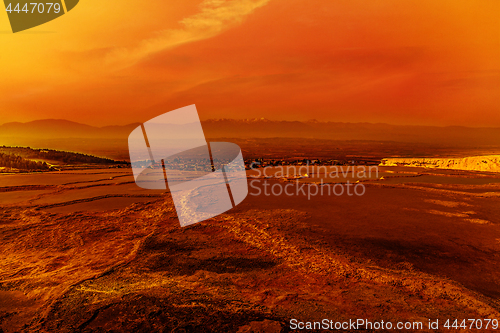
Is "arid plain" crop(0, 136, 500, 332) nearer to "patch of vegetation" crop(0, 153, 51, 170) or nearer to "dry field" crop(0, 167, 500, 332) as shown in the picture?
"dry field" crop(0, 167, 500, 332)

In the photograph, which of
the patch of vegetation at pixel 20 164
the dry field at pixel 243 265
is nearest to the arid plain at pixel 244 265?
the dry field at pixel 243 265

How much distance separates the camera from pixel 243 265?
429 cm

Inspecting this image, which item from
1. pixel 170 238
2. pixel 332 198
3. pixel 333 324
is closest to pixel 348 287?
pixel 333 324

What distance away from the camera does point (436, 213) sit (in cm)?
714

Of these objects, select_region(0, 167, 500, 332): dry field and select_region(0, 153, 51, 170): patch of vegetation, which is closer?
select_region(0, 167, 500, 332): dry field

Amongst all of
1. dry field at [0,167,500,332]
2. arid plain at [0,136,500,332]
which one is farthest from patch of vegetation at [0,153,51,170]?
dry field at [0,167,500,332]

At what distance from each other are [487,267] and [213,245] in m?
4.63

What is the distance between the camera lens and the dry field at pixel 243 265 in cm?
307

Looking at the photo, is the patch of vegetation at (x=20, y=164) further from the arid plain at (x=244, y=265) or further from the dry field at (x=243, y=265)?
the dry field at (x=243, y=265)

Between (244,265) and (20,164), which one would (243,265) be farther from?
(20,164)

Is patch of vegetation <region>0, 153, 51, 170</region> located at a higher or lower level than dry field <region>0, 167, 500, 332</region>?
higher

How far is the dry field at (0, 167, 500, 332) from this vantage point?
10.1 ft

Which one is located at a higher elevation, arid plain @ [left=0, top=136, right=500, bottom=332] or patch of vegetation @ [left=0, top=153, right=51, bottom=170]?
patch of vegetation @ [left=0, top=153, right=51, bottom=170]


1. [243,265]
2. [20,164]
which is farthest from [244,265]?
[20,164]
